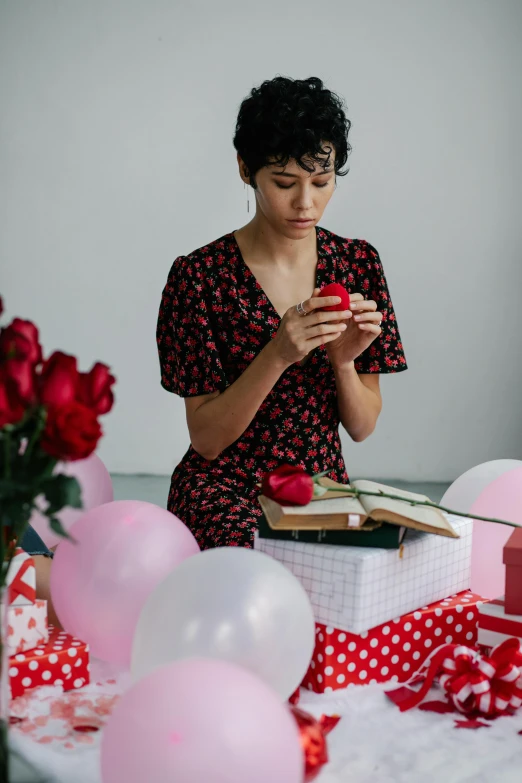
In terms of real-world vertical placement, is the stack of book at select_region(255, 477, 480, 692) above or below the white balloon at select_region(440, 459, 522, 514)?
below

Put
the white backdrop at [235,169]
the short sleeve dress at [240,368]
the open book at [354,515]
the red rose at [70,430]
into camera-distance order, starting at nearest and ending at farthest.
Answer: the red rose at [70,430] < the open book at [354,515] < the short sleeve dress at [240,368] < the white backdrop at [235,169]

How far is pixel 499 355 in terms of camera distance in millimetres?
3979

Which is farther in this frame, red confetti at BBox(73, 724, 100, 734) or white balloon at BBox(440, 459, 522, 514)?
white balloon at BBox(440, 459, 522, 514)

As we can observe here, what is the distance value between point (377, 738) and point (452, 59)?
3368 millimetres

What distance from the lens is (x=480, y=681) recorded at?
1206 millimetres

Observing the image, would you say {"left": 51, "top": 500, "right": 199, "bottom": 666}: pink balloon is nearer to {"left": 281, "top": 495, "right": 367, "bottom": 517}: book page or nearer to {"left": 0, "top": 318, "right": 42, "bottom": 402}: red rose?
{"left": 281, "top": 495, "right": 367, "bottom": 517}: book page

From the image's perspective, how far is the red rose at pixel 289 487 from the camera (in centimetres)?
129

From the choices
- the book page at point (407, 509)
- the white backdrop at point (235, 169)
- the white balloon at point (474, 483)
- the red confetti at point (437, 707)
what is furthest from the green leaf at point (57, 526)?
the white backdrop at point (235, 169)

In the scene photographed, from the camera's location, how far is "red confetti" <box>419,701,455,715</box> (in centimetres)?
123

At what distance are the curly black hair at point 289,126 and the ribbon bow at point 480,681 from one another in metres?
0.96

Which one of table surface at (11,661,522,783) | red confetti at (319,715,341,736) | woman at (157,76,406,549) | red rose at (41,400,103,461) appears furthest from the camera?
woman at (157,76,406,549)

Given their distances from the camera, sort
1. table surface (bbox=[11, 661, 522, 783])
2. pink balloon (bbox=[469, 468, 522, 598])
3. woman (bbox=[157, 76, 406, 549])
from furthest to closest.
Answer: woman (bbox=[157, 76, 406, 549])
pink balloon (bbox=[469, 468, 522, 598])
table surface (bbox=[11, 661, 522, 783])

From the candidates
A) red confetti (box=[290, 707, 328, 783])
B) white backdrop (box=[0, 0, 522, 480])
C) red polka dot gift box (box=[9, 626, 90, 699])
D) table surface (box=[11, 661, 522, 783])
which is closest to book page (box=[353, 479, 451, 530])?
table surface (box=[11, 661, 522, 783])

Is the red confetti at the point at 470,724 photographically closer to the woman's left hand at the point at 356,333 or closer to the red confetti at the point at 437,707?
the red confetti at the point at 437,707
